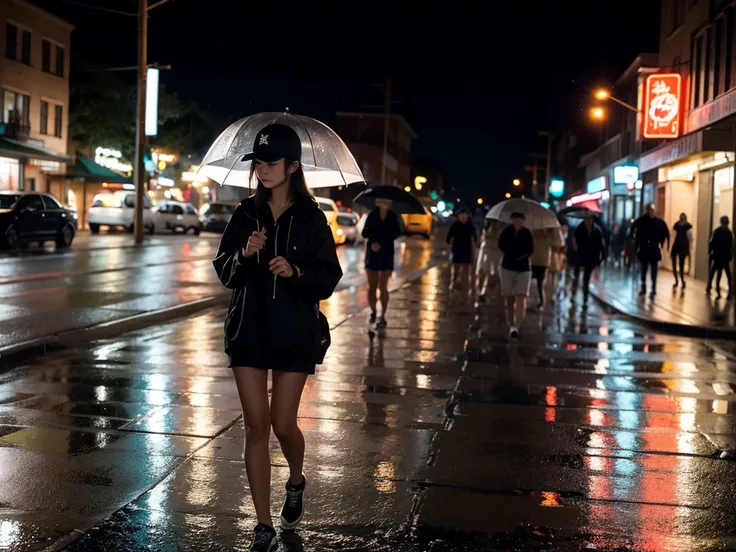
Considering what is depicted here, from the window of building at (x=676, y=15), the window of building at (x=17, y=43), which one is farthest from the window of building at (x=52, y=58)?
the window of building at (x=676, y=15)

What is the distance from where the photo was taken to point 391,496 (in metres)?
5.52

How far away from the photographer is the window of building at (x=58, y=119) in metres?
47.8

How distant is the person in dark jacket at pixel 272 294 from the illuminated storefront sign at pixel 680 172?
2630 centimetres

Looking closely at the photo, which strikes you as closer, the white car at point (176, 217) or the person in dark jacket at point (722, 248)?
the person in dark jacket at point (722, 248)

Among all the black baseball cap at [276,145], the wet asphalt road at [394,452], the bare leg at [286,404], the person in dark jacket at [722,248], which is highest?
the black baseball cap at [276,145]

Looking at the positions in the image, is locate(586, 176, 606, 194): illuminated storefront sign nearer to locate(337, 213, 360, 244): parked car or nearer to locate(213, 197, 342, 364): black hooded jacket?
locate(337, 213, 360, 244): parked car

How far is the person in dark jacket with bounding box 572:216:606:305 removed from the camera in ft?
62.4

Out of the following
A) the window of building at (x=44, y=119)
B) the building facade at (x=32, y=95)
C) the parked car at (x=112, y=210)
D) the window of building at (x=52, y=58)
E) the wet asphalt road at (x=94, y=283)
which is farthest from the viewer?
the window of building at (x=44, y=119)

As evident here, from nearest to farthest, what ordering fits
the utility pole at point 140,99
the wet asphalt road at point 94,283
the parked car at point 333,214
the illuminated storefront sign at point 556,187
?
the wet asphalt road at point 94,283
the utility pole at point 140,99
the parked car at point 333,214
the illuminated storefront sign at point 556,187

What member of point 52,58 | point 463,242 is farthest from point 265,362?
point 52,58

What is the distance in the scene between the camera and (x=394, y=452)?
6.58 metres

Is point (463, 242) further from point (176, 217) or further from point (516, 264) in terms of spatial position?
point (176, 217)

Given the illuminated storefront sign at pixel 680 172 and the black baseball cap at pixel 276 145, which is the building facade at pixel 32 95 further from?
the black baseball cap at pixel 276 145

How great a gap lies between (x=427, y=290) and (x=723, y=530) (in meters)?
16.5
